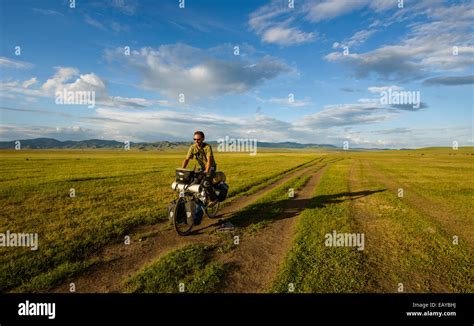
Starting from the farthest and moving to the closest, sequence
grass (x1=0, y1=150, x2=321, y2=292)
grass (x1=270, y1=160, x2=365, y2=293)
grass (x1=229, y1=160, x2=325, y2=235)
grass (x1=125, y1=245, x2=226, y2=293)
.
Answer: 1. grass (x1=229, y1=160, x2=325, y2=235)
2. grass (x1=0, y1=150, x2=321, y2=292)
3. grass (x1=270, y1=160, x2=365, y2=293)
4. grass (x1=125, y1=245, x2=226, y2=293)

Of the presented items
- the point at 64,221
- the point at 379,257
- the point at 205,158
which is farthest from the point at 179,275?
the point at 64,221

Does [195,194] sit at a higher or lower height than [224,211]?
higher

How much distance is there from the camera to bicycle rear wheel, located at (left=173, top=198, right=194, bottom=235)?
9.02 meters

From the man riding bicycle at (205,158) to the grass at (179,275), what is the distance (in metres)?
3.04

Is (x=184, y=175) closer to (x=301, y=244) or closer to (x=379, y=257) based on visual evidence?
(x=301, y=244)

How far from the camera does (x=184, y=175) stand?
945 centimetres

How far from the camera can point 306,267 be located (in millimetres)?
6867

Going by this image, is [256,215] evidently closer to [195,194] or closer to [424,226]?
[195,194]

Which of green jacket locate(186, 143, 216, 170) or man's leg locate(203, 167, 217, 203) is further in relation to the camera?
green jacket locate(186, 143, 216, 170)

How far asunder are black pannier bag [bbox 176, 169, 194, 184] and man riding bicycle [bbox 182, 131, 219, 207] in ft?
1.03

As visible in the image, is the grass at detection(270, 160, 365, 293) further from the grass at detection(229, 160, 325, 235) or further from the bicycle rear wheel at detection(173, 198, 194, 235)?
the bicycle rear wheel at detection(173, 198, 194, 235)

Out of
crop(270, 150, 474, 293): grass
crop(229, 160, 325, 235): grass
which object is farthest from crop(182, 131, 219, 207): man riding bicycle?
crop(270, 150, 474, 293): grass
